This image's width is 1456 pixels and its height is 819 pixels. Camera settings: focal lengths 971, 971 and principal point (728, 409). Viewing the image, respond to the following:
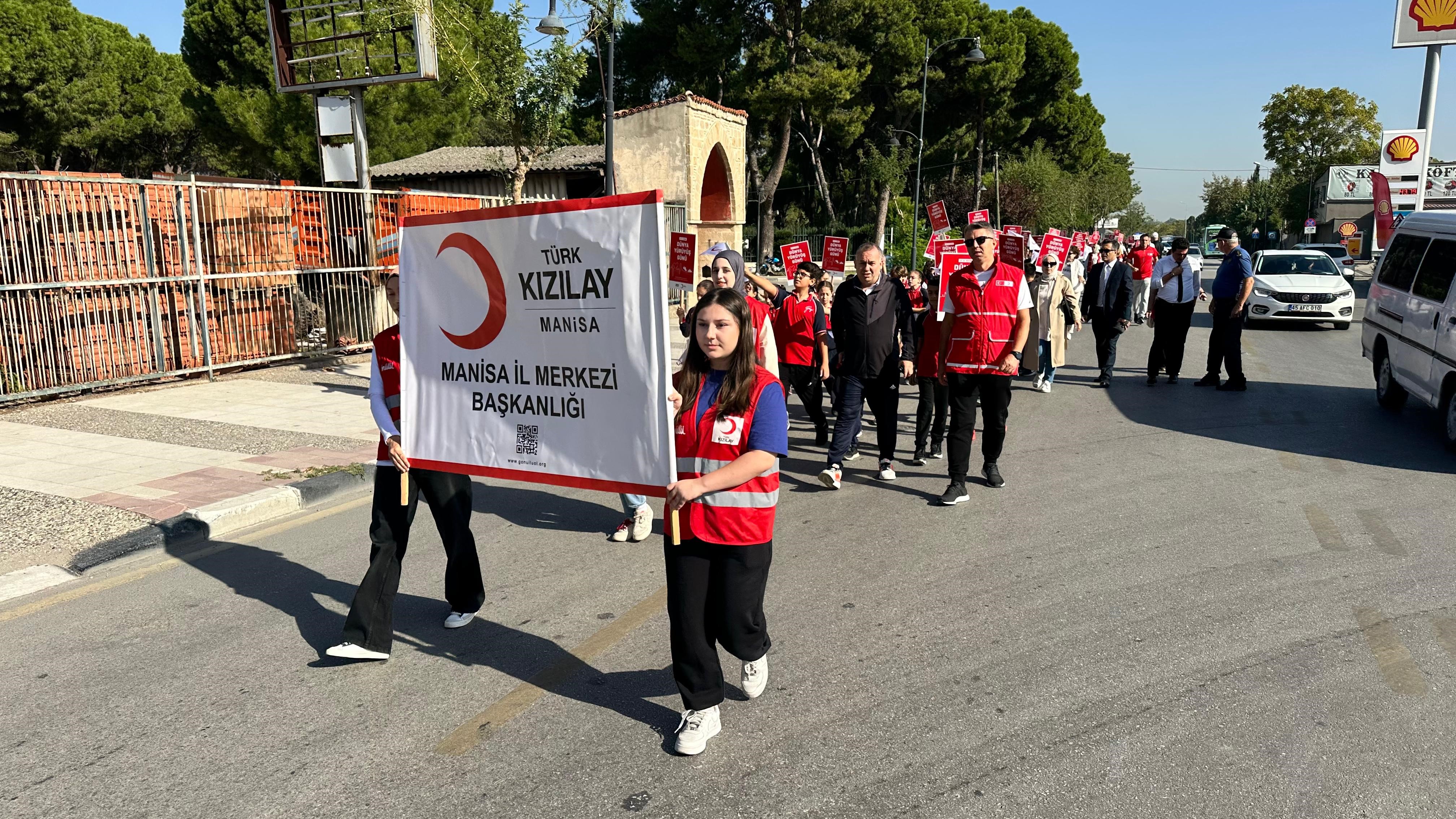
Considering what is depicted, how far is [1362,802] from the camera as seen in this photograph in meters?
3.01

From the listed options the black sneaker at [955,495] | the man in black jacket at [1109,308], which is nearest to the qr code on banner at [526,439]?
the black sneaker at [955,495]

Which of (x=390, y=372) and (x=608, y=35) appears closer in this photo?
(x=390, y=372)

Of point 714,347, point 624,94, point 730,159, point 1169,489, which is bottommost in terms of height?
point 1169,489

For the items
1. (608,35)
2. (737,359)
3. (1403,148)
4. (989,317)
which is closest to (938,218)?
(608,35)

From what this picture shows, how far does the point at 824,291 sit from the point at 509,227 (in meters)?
5.40

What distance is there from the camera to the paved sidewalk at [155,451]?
241 inches

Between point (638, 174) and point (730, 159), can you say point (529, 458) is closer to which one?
point (638, 174)

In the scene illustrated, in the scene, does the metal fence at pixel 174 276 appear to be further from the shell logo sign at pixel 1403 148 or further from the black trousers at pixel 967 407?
the shell logo sign at pixel 1403 148

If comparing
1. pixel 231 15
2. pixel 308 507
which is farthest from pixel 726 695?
pixel 231 15

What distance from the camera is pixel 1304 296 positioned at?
1816 cm

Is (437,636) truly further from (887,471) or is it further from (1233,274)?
(1233,274)

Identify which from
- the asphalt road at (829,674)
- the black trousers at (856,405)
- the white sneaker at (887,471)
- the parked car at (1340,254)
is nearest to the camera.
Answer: the asphalt road at (829,674)

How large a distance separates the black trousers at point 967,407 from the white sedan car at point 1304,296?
Result: 1326cm

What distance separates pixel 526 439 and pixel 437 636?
1.32 m
